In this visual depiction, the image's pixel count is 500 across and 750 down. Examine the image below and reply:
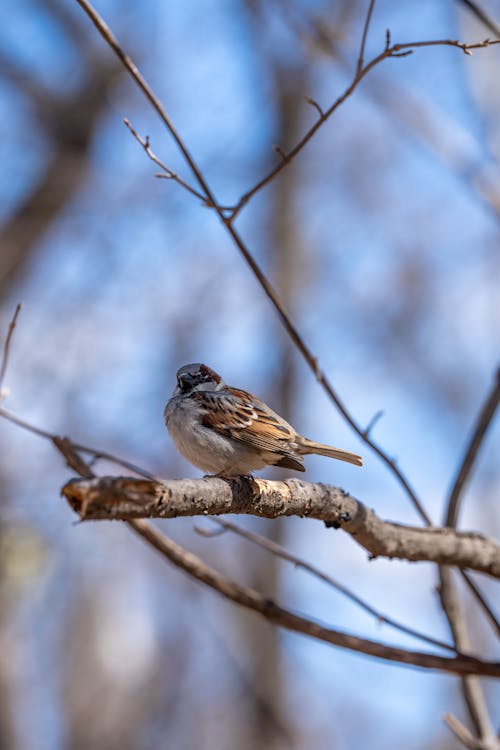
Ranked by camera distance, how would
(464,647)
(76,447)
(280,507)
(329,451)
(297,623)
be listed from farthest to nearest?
(329,451) < (464,647) < (297,623) < (76,447) < (280,507)

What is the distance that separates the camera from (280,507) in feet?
7.25

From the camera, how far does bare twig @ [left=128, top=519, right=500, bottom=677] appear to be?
2553 mm

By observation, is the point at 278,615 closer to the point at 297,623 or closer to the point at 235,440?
the point at 297,623

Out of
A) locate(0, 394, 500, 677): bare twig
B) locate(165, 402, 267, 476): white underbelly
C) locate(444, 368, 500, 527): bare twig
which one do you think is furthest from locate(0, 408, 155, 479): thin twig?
locate(444, 368, 500, 527): bare twig

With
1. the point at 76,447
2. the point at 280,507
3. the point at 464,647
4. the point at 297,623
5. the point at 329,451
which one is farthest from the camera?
the point at 329,451

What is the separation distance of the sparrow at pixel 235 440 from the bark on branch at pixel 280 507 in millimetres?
569

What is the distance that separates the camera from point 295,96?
1018cm

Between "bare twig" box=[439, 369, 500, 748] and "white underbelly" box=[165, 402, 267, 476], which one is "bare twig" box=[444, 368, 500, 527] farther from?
"white underbelly" box=[165, 402, 267, 476]

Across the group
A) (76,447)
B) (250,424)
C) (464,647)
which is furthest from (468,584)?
(76,447)

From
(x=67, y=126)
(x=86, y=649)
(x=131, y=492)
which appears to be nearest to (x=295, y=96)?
(x=67, y=126)

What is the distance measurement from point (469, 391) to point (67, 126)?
6.76 metres

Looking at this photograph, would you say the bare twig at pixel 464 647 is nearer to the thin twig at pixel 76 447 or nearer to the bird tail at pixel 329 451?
the bird tail at pixel 329 451

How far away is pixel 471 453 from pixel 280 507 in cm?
108

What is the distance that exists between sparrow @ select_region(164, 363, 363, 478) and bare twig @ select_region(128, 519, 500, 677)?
18.4 inches
